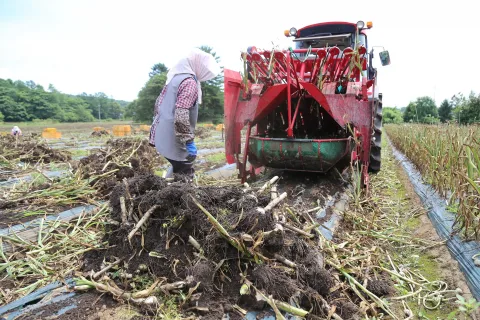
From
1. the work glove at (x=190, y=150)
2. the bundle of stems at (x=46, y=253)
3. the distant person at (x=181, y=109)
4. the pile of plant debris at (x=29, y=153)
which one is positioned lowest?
the bundle of stems at (x=46, y=253)

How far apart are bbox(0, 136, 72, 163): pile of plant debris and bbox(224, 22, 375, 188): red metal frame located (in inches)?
148

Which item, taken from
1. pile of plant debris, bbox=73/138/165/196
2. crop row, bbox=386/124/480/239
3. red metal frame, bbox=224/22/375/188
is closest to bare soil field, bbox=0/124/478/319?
crop row, bbox=386/124/480/239

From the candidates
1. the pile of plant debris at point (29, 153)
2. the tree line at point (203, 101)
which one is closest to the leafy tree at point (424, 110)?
the pile of plant debris at point (29, 153)

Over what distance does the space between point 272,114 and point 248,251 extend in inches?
131

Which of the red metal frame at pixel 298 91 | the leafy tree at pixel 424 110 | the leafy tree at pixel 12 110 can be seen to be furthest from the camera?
the leafy tree at pixel 12 110

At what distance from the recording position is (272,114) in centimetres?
507

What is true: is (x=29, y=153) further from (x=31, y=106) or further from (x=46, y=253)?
(x=31, y=106)

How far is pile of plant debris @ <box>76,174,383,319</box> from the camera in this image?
6.37 feet

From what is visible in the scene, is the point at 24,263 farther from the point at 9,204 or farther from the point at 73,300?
the point at 9,204

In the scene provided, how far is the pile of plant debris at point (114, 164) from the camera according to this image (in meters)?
4.09

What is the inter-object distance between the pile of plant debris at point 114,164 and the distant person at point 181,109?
54 cm

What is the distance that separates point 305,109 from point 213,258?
335 centimetres

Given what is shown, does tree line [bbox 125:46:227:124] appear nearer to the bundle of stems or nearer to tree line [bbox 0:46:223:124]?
tree line [bbox 0:46:223:124]

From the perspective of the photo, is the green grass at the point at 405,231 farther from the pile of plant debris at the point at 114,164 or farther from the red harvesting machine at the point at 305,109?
the pile of plant debris at the point at 114,164
